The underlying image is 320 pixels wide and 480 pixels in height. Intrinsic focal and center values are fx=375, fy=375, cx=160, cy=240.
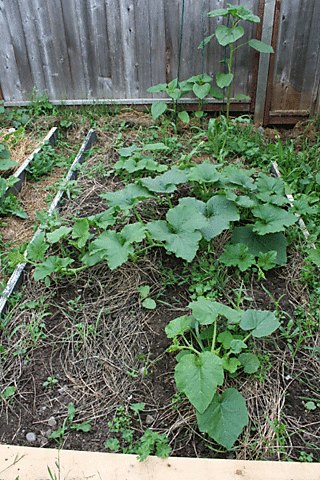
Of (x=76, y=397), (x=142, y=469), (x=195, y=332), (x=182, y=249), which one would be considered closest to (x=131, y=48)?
(x=182, y=249)

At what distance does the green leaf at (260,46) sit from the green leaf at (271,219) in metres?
1.72

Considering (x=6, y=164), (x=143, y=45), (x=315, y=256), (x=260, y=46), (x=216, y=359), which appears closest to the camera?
(x=216, y=359)

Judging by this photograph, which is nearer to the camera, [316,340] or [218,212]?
[316,340]

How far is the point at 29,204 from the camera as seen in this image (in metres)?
2.95

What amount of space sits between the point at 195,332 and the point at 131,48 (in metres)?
2.98

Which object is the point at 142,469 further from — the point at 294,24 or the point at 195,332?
the point at 294,24

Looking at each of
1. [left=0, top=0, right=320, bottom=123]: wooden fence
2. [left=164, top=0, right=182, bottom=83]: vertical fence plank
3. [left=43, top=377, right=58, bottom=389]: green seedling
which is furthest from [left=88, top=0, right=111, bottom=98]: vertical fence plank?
[left=43, top=377, right=58, bottom=389]: green seedling

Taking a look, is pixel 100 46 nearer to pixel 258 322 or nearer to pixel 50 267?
pixel 50 267

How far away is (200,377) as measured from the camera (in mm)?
1475

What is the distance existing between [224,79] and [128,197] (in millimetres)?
1816

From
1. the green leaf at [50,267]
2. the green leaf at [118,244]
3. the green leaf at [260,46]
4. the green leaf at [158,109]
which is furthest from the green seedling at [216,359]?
the green leaf at [260,46]

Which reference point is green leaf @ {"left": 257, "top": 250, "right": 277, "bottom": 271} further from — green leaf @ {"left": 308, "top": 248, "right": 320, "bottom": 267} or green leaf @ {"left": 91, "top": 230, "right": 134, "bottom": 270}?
green leaf @ {"left": 91, "top": 230, "right": 134, "bottom": 270}

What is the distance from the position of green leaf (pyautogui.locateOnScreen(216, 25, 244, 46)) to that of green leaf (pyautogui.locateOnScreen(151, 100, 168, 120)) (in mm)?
726

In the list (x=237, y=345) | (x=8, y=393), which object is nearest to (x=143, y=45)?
(x=237, y=345)
